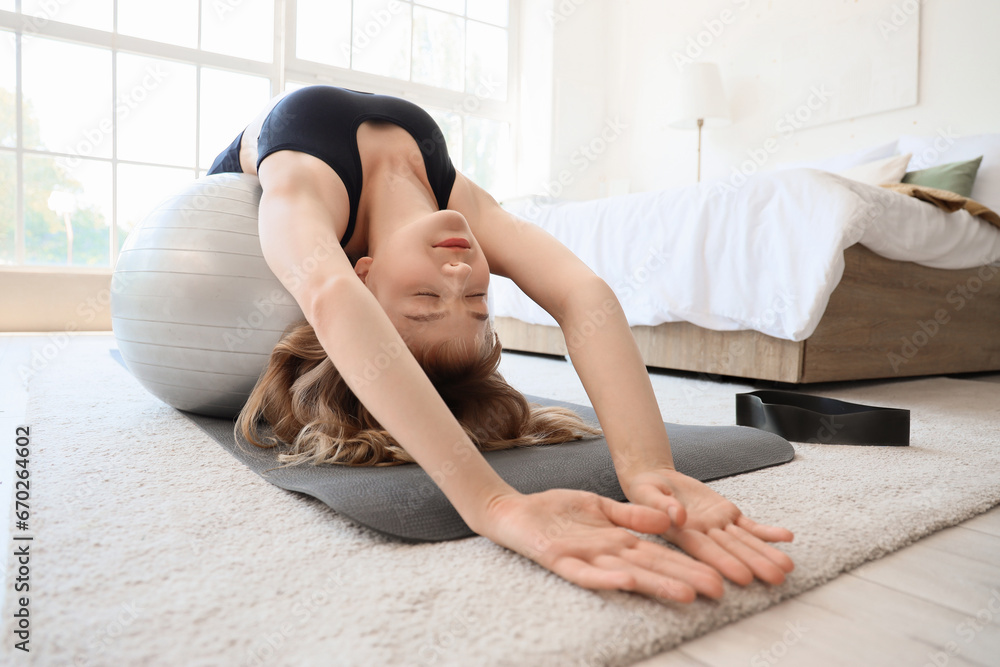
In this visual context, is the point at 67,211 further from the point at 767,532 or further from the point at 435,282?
the point at 767,532

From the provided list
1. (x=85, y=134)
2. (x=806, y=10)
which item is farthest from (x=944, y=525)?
(x=85, y=134)

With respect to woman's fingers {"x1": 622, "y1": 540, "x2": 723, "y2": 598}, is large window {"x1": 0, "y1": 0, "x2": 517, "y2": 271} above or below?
above

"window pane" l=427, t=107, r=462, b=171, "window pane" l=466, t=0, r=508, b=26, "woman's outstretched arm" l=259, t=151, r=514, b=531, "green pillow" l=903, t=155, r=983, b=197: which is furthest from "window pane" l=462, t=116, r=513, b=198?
"woman's outstretched arm" l=259, t=151, r=514, b=531

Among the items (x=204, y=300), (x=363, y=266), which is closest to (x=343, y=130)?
(x=363, y=266)

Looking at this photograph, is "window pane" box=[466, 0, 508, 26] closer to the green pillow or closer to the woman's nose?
the green pillow

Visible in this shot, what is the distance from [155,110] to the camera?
13.9 feet

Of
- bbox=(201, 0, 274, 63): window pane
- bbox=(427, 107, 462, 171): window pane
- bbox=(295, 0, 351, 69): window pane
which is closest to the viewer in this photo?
bbox=(201, 0, 274, 63): window pane

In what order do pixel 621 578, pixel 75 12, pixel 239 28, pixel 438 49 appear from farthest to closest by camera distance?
pixel 438 49, pixel 239 28, pixel 75 12, pixel 621 578

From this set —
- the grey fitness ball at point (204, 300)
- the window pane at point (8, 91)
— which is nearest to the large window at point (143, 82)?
the window pane at point (8, 91)

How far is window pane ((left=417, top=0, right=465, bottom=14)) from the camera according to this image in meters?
4.94

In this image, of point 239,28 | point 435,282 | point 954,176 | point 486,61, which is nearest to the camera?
point 435,282

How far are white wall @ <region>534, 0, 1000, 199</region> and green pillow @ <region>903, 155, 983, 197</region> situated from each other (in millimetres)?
585

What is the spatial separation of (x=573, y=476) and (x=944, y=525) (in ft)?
1.61

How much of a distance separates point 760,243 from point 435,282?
4.54 feet
